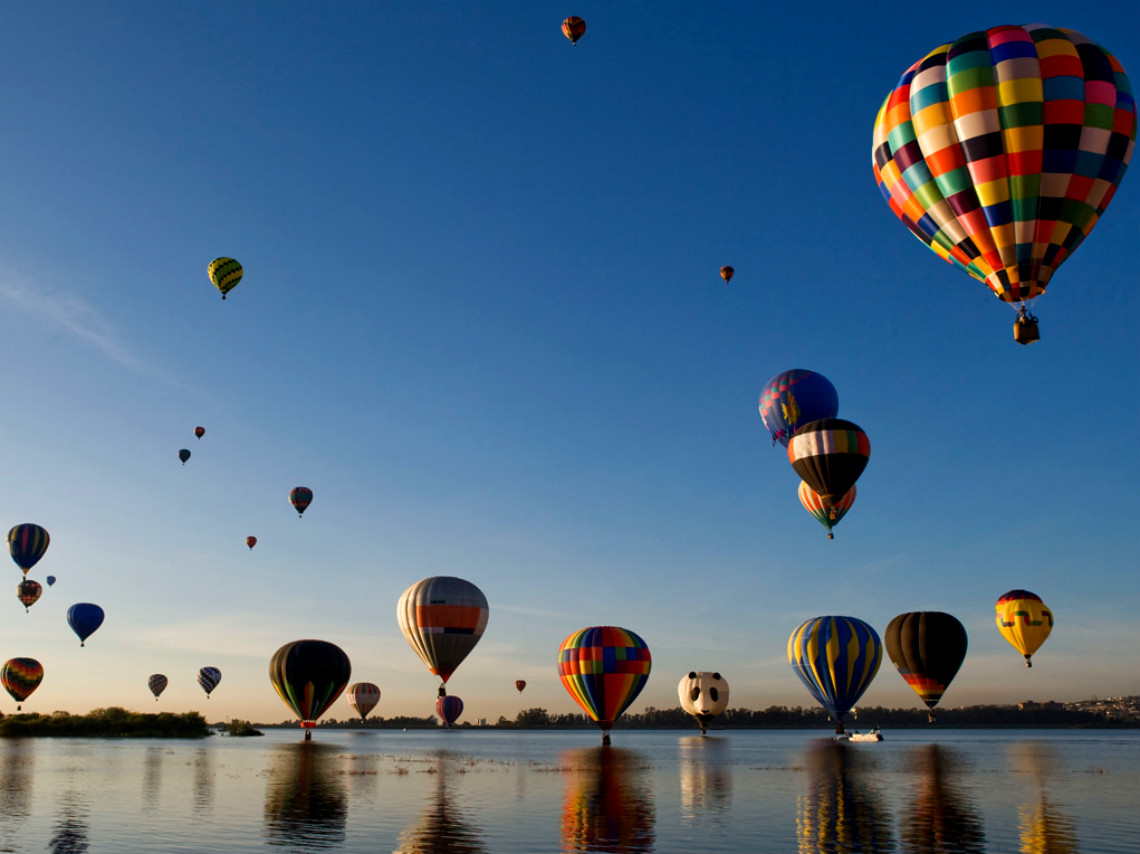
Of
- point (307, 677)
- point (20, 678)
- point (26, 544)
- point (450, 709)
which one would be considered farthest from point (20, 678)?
point (307, 677)

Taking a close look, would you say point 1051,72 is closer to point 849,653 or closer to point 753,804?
point 753,804

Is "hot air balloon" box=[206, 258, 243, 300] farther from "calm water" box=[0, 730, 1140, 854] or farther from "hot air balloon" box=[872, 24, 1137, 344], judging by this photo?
"hot air balloon" box=[872, 24, 1137, 344]

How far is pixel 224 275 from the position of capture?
178 feet

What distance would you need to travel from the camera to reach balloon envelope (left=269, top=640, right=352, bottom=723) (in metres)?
64.3

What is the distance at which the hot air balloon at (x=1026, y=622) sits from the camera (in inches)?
2724

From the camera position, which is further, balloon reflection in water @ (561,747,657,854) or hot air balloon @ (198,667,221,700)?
hot air balloon @ (198,667,221,700)

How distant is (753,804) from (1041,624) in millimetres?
50030

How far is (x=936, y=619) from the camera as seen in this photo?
5969 cm

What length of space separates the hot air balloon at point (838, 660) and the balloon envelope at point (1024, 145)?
3595cm

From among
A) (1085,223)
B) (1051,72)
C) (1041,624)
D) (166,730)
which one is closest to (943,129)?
(1051,72)

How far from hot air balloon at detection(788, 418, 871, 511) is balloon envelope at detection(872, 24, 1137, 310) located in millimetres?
17153

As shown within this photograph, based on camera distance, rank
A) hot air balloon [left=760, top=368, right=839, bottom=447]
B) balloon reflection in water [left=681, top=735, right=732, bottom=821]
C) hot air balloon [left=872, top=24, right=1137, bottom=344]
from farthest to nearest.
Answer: hot air balloon [left=760, top=368, right=839, bottom=447] → hot air balloon [left=872, top=24, right=1137, bottom=344] → balloon reflection in water [left=681, top=735, right=732, bottom=821]

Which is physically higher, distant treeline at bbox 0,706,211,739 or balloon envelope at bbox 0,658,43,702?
balloon envelope at bbox 0,658,43,702

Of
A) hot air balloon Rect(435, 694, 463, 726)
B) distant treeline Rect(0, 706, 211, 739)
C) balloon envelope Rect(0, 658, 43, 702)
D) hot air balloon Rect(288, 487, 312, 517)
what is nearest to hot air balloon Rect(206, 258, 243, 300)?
hot air balloon Rect(288, 487, 312, 517)
